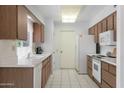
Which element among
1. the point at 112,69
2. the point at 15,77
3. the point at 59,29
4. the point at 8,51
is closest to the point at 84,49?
the point at 59,29

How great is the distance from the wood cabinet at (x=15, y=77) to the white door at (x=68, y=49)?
5.97 m

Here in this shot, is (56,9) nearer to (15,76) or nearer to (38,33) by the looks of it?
(38,33)

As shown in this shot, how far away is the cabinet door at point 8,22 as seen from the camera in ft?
9.73

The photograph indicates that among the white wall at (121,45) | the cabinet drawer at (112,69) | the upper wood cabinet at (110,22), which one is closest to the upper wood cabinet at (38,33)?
the upper wood cabinet at (110,22)

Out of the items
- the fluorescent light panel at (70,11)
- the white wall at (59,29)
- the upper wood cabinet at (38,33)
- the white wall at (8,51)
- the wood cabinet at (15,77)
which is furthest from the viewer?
the white wall at (59,29)

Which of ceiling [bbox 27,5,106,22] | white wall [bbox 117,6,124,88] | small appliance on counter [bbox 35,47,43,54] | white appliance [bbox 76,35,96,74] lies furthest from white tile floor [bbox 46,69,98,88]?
white wall [bbox 117,6,124,88]

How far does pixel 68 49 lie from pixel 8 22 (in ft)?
20.1

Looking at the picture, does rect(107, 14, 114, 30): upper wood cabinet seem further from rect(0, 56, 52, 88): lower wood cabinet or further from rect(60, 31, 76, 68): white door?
rect(60, 31, 76, 68): white door

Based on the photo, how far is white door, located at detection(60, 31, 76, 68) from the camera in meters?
8.91

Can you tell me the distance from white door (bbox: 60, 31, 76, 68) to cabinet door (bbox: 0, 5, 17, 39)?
6.01m

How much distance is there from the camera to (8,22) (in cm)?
298

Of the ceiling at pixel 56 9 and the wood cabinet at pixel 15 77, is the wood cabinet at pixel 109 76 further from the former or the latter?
the ceiling at pixel 56 9

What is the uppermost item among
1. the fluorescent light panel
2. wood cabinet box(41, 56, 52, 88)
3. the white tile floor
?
the fluorescent light panel
